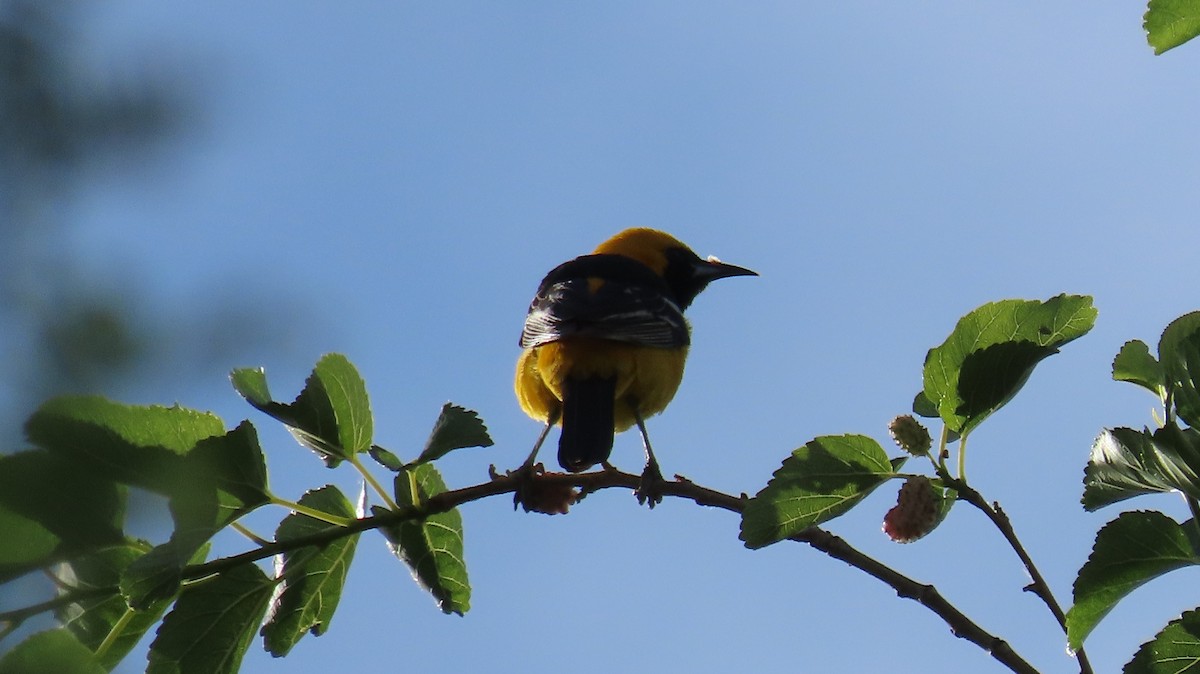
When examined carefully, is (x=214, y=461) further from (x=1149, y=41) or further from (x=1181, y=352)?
(x=1149, y=41)

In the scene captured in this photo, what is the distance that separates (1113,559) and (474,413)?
1.17m

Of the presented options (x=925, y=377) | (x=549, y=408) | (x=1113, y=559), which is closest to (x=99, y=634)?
(x=925, y=377)

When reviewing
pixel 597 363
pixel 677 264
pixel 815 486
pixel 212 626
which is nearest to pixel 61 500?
pixel 212 626

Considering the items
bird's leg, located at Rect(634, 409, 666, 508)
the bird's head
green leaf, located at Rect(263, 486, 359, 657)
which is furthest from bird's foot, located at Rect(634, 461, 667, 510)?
the bird's head

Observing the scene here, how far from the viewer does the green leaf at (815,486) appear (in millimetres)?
2035

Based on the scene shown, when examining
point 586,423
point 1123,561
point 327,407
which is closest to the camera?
point 1123,561

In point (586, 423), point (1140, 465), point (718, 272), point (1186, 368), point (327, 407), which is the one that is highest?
point (718, 272)

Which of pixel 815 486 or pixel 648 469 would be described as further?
pixel 648 469

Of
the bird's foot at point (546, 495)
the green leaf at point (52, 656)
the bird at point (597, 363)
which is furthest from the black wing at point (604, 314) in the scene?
the green leaf at point (52, 656)

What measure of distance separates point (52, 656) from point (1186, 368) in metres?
1.65

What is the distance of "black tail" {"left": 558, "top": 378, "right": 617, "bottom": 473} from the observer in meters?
4.01

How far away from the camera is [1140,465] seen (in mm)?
1898

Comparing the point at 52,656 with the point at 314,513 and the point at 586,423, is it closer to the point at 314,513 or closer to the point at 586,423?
the point at 314,513

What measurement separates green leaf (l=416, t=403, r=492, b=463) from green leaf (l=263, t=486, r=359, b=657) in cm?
19
